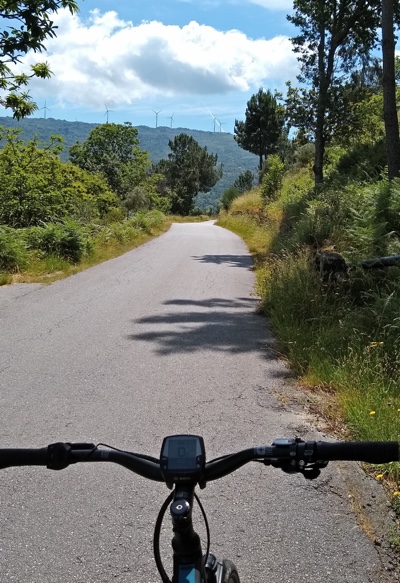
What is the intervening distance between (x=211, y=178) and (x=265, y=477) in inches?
3577

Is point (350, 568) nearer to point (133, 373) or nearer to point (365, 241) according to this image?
point (133, 373)

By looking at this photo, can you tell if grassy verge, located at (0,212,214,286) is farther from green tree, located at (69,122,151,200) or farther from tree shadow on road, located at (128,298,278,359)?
green tree, located at (69,122,151,200)

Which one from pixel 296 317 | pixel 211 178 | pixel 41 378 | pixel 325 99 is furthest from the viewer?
pixel 211 178

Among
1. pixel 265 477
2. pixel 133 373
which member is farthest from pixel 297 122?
pixel 265 477

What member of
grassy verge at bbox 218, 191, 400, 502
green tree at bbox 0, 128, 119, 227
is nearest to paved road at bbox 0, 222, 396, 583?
grassy verge at bbox 218, 191, 400, 502

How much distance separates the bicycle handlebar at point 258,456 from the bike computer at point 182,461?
2.3 inches

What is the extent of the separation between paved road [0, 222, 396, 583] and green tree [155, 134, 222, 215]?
73.0m

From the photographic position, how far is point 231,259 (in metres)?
17.8

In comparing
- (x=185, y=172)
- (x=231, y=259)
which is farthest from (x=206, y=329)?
(x=185, y=172)

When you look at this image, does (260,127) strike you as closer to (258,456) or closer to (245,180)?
(245,180)

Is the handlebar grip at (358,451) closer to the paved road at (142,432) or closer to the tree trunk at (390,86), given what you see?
the paved road at (142,432)

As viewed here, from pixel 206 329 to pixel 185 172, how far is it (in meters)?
79.2

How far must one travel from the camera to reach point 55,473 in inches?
146

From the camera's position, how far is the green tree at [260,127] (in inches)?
2363
